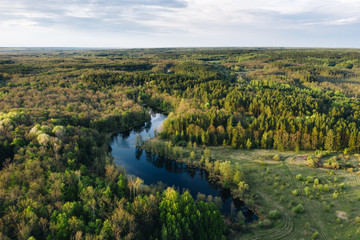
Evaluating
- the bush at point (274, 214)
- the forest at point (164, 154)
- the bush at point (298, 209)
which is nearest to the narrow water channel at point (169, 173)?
the forest at point (164, 154)

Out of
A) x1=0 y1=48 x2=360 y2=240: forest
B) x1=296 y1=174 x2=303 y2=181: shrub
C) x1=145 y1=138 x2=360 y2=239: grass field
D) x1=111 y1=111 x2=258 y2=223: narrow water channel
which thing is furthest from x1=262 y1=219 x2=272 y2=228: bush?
x1=296 y1=174 x2=303 y2=181: shrub

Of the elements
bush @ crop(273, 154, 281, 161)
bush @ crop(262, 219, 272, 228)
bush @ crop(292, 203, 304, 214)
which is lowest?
bush @ crop(262, 219, 272, 228)

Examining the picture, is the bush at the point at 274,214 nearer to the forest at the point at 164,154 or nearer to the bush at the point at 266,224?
the forest at the point at 164,154

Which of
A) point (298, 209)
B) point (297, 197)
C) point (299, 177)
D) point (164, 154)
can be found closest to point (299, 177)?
point (299, 177)

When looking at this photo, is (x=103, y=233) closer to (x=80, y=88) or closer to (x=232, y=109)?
(x=232, y=109)

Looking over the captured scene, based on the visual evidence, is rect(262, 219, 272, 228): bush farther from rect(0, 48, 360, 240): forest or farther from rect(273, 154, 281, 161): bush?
rect(273, 154, 281, 161): bush

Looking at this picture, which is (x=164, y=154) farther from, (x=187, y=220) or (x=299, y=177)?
(x=299, y=177)
